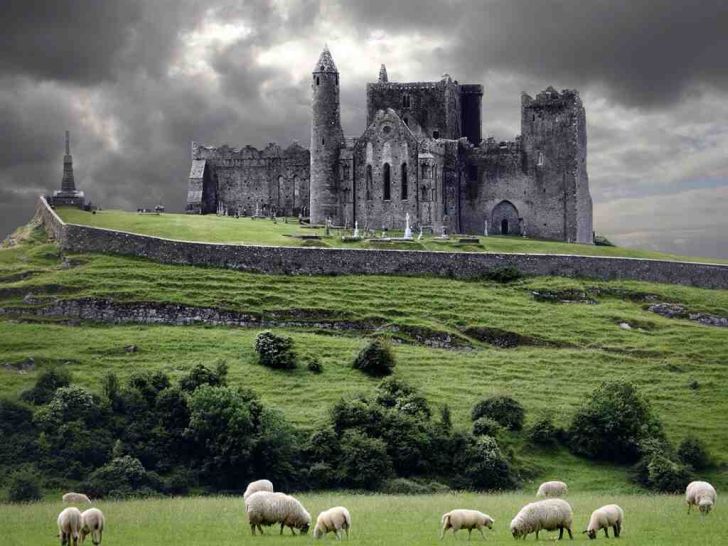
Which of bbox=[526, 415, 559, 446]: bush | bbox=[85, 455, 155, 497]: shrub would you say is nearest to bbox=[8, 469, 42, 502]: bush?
bbox=[85, 455, 155, 497]: shrub

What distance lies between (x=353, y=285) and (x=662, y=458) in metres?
33.9

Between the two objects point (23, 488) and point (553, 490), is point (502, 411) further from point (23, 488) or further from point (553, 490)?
point (23, 488)

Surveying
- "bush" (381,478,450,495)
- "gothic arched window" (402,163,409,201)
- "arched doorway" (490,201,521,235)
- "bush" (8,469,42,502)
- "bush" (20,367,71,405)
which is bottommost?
"bush" (381,478,450,495)

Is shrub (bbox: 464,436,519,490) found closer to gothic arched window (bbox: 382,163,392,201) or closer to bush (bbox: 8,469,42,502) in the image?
bush (bbox: 8,469,42,502)

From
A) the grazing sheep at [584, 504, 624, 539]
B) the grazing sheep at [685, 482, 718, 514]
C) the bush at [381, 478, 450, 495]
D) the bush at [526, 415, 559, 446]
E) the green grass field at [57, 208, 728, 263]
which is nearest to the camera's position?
the grazing sheep at [584, 504, 624, 539]

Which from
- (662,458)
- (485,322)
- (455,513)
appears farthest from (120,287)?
(455,513)

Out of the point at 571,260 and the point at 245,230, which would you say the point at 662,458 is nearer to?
the point at 571,260

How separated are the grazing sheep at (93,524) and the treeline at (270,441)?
70.2 ft

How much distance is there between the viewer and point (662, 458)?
73.2 m

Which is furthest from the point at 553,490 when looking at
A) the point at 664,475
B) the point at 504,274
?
the point at 504,274

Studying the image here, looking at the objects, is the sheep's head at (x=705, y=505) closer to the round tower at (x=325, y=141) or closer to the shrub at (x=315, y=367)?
the shrub at (x=315, y=367)

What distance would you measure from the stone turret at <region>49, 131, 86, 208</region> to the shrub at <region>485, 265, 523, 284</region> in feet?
137

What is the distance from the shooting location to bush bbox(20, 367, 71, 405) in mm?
76250

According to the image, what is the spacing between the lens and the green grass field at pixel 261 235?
10994 cm
